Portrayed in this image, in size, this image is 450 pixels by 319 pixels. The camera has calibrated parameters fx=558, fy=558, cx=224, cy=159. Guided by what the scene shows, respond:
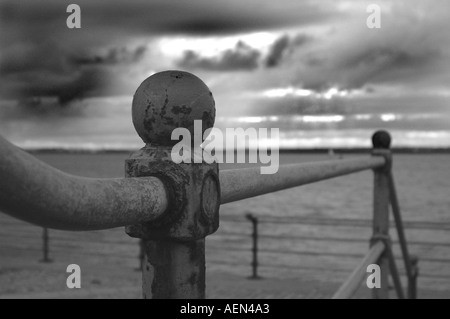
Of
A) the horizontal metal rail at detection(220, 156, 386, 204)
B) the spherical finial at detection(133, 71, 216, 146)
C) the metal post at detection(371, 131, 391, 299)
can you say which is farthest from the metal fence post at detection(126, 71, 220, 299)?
the metal post at detection(371, 131, 391, 299)

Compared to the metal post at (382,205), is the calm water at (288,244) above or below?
above

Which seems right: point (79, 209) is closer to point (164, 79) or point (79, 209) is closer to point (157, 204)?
→ point (157, 204)

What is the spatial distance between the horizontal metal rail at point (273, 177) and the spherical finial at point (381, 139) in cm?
84

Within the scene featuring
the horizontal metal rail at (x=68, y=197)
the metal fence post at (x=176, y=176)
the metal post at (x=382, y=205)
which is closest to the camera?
the horizontal metal rail at (x=68, y=197)

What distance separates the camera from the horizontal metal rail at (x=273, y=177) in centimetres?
113

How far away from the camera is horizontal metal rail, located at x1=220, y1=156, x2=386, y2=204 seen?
1.13 m

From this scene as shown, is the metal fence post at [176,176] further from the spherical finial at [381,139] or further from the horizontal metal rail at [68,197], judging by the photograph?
the spherical finial at [381,139]

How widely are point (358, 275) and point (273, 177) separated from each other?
1254 mm

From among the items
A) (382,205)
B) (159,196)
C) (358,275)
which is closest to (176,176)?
(159,196)

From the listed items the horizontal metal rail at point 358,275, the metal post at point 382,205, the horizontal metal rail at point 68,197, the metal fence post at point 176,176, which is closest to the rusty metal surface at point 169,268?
the metal fence post at point 176,176

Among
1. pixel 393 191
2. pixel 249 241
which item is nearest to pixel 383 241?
pixel 393 191

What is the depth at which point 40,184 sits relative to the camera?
1.82 ft

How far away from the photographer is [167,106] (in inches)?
36.4

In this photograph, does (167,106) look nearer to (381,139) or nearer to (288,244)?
(381,139)
